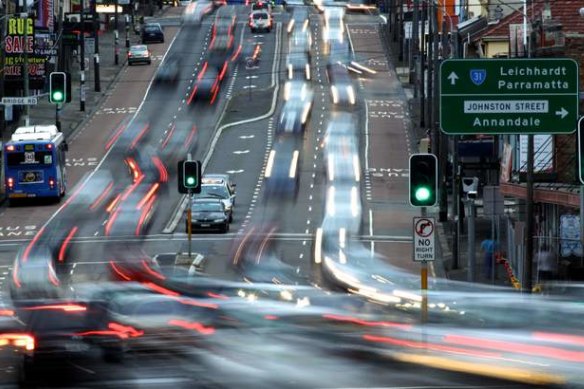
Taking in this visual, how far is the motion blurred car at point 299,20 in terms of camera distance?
385 feet

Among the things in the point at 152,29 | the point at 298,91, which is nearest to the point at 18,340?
the point at 298,91

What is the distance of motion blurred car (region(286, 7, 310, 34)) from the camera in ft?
385

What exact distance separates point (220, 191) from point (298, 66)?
139 ft

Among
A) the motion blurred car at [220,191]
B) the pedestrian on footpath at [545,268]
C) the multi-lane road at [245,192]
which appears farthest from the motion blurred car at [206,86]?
the pedestrian on footpath at [545,268]

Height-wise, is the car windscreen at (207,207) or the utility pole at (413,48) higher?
the utility pole at (413,48)

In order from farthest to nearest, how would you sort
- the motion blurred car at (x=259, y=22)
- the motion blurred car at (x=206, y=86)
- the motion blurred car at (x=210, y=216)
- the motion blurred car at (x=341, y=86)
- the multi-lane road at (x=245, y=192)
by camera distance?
the motion blurred car at (x=259, y=22)
the motion blurred car at (x=206, y=86)
the motion blurred car at (x=341, y=86)
the motion blurred car at (x=210, y=216)
the multi-lane road at (x=245, y=192)

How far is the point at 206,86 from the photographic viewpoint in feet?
301

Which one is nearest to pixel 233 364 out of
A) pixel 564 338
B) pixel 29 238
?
pixel 564 338

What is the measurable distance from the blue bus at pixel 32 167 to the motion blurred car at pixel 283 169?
30.1 feet

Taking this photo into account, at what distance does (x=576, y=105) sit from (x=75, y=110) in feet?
200

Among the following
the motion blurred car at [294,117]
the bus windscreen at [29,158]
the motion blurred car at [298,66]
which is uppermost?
the motion blurred car at [298,66]

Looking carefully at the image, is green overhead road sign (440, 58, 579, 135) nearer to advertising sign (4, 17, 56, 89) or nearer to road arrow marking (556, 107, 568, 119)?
road arrow marking (556, 107, 568, 119)

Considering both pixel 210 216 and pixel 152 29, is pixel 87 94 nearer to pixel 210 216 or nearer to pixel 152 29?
pixel 152 29

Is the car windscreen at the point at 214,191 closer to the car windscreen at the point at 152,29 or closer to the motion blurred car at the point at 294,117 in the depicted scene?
the motion blurred car at the point at 294,117
